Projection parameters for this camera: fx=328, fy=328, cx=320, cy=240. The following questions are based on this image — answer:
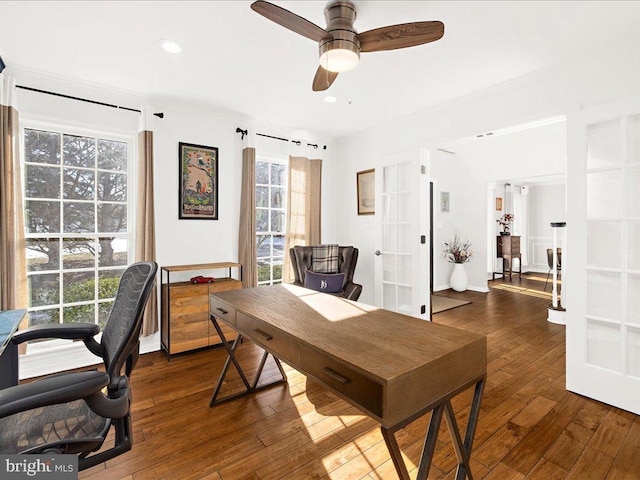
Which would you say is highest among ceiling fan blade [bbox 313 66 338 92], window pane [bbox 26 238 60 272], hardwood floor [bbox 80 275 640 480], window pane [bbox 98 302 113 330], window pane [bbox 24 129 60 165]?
ceiling fan blade [bbox 313 66 338 92]

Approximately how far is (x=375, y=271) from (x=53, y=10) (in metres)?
3.77

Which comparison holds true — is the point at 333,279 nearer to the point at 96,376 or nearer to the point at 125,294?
the point at 125,294

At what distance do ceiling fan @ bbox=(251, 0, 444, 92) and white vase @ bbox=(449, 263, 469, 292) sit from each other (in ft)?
17.2

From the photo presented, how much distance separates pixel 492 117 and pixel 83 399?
3.59 metres

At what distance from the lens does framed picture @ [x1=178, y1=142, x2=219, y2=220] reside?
11.7ft

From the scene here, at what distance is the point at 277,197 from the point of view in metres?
4.40

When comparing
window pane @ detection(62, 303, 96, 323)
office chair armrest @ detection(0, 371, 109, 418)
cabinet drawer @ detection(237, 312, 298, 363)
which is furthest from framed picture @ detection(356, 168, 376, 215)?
office chair armrest @ detection(0, 371, 109, 418)

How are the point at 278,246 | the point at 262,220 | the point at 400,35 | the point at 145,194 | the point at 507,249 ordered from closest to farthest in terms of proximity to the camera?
the point at 400,35
the point at 145,194
the point at 262,220
the point at 278,246
the point at 507,249

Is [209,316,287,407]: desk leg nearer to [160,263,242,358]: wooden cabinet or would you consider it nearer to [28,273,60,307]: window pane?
[160,263,242,358]: wooden cabinet

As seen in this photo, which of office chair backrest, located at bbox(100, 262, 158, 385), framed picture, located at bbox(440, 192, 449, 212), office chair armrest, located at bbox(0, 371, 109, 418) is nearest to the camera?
office chair armrest, located at bbox(0, 371, 109, 418)

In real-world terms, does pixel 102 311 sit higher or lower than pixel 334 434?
higher

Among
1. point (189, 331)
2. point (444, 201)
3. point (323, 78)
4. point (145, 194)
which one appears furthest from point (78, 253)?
point (444, 201)

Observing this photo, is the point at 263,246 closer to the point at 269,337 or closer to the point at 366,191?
the point at 366,191

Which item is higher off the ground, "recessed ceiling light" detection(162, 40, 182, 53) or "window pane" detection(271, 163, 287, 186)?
"recessed ceiling light" detection(162, 40, 182, 53)
